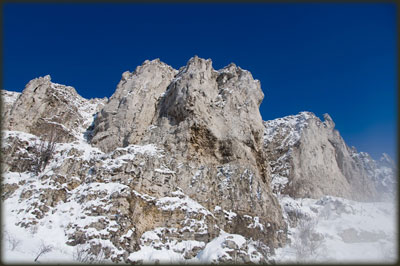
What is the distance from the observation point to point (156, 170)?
34.5 metres

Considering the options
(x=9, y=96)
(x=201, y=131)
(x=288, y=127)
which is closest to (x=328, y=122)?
(x=288, y=127)

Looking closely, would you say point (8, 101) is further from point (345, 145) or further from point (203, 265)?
point (345, 145)

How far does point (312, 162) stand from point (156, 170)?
47.7 meters

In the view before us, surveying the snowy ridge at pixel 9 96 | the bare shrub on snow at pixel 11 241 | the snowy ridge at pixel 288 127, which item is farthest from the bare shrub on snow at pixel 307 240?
the snowy ridge at pixel 9 96

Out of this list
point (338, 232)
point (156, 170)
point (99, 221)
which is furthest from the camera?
point (338, 232)

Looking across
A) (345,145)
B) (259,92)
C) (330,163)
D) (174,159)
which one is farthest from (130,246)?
(345,145)

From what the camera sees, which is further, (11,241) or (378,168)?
(378,168)

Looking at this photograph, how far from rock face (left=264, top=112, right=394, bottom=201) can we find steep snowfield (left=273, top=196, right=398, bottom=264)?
6.28m

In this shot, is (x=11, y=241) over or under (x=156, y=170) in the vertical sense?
under

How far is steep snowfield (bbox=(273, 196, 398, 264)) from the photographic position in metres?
30.7

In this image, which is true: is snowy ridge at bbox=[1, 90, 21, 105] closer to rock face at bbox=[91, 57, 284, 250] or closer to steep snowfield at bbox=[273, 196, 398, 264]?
rock face at bbox=[91, 57, 284, 250]

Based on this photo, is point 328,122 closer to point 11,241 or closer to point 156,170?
point 156,170

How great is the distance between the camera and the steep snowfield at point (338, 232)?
3066 cm

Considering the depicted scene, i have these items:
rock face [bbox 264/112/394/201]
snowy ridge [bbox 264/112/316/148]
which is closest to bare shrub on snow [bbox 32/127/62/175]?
rock face [bbox 264/112/394/201]
